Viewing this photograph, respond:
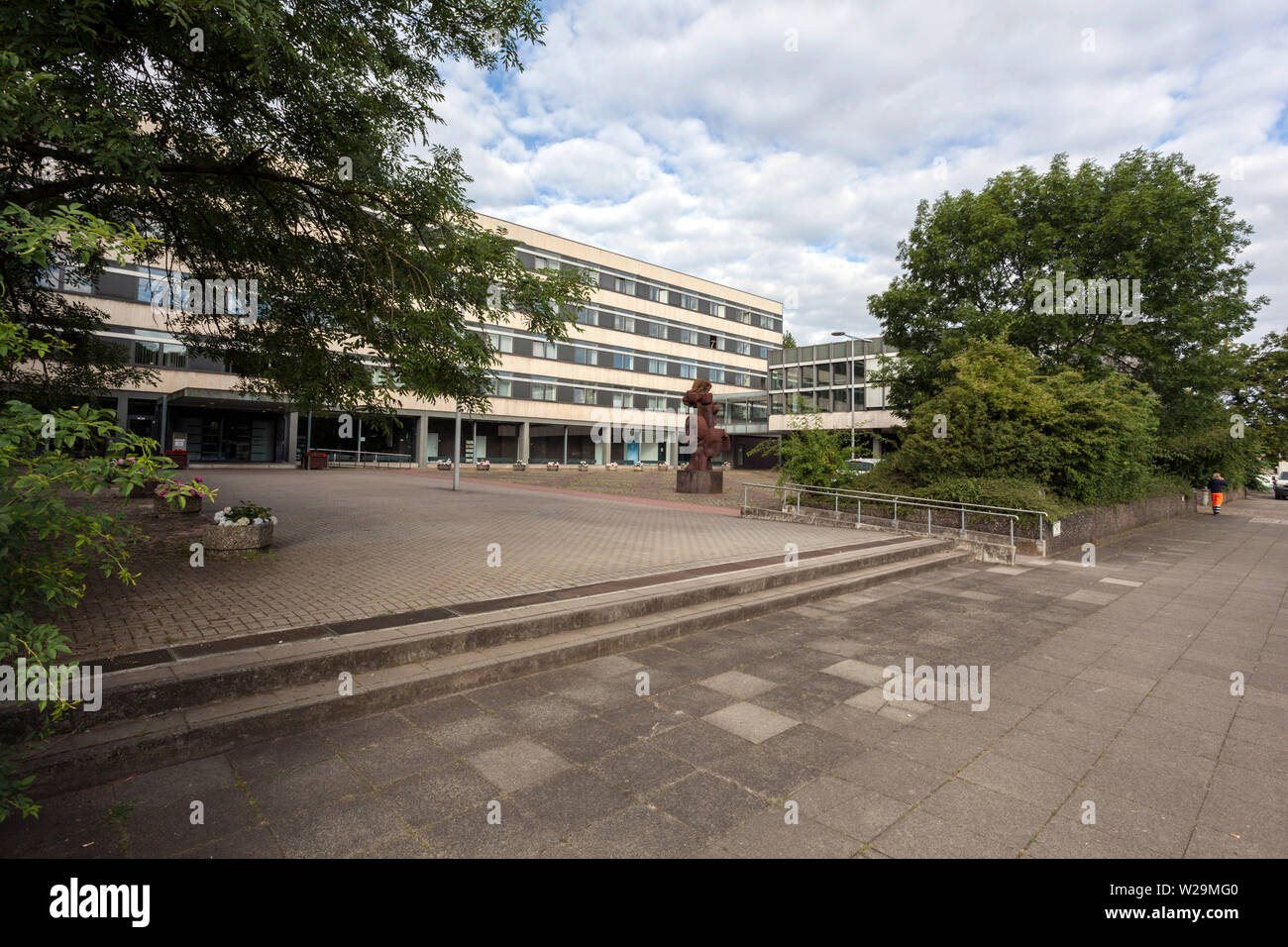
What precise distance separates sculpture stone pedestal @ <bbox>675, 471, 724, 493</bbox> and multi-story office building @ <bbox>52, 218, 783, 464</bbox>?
35.8ft

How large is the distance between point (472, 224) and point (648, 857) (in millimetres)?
8060

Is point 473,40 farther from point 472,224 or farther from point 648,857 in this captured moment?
point 648,857

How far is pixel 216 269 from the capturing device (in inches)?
357

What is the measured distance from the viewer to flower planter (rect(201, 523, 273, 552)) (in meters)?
8.29

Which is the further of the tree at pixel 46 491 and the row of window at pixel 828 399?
the row of window at pixel 828 399

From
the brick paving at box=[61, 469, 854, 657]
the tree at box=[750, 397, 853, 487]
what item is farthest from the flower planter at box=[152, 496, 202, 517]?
the tree at box=[750, 397, 853, 487]

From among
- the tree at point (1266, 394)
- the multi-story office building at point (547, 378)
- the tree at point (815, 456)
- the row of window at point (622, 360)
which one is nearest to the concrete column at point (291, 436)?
the multi-story office building at point (547, 378)

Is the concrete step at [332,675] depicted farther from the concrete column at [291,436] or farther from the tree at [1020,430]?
the concrete column at [291,436]

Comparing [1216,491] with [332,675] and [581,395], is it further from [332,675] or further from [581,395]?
[581,395]

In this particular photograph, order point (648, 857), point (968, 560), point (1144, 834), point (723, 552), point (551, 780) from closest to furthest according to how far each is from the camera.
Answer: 1. point (648, 857)
2. point (1144, 834)
3. point (551, 780)
4. point (723, 552)
5. point (968, 560)

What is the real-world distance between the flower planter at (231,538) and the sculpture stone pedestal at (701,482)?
17.2m

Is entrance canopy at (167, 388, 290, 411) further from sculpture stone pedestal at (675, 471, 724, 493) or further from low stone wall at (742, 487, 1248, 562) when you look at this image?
low stone wall at (742, 487, 1248, 562)

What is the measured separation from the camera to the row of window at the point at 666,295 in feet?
153
